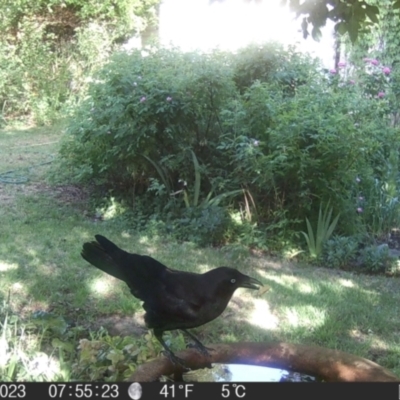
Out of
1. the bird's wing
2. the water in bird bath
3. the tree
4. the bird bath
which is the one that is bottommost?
the water in bird bath

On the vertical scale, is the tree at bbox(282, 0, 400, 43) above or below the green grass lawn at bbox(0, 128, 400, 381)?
above

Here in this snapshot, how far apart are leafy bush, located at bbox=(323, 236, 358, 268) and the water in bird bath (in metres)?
2.69

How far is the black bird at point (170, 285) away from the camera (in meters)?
2.06

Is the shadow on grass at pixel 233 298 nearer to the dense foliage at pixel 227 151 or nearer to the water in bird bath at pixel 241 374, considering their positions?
the dense foliage at pixel 227 151

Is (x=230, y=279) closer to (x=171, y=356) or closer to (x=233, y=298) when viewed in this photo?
(x=171, y=356)

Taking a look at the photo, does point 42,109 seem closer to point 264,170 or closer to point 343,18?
point 264,170

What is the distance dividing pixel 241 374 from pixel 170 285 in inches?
18.0

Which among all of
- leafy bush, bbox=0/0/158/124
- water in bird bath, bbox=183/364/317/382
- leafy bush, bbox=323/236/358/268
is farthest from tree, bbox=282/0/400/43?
leafy bush, bbox=0/0/158/124

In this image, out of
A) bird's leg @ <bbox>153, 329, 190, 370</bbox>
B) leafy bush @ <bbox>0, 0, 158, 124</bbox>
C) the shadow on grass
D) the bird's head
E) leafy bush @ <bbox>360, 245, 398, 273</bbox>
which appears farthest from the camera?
leafy bush @ <bbox>0, 0, 158, 124</bbox>

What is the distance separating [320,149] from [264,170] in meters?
0.51

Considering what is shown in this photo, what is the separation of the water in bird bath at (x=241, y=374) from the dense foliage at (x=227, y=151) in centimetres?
278

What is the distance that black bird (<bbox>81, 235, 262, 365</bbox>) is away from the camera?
2.06 meters

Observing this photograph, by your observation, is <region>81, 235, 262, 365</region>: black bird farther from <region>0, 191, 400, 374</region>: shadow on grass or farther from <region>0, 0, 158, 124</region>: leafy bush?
<region>0, 0, 158, 124</region>: leafy bush

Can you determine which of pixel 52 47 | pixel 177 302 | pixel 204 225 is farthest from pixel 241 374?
pixel 52 47
